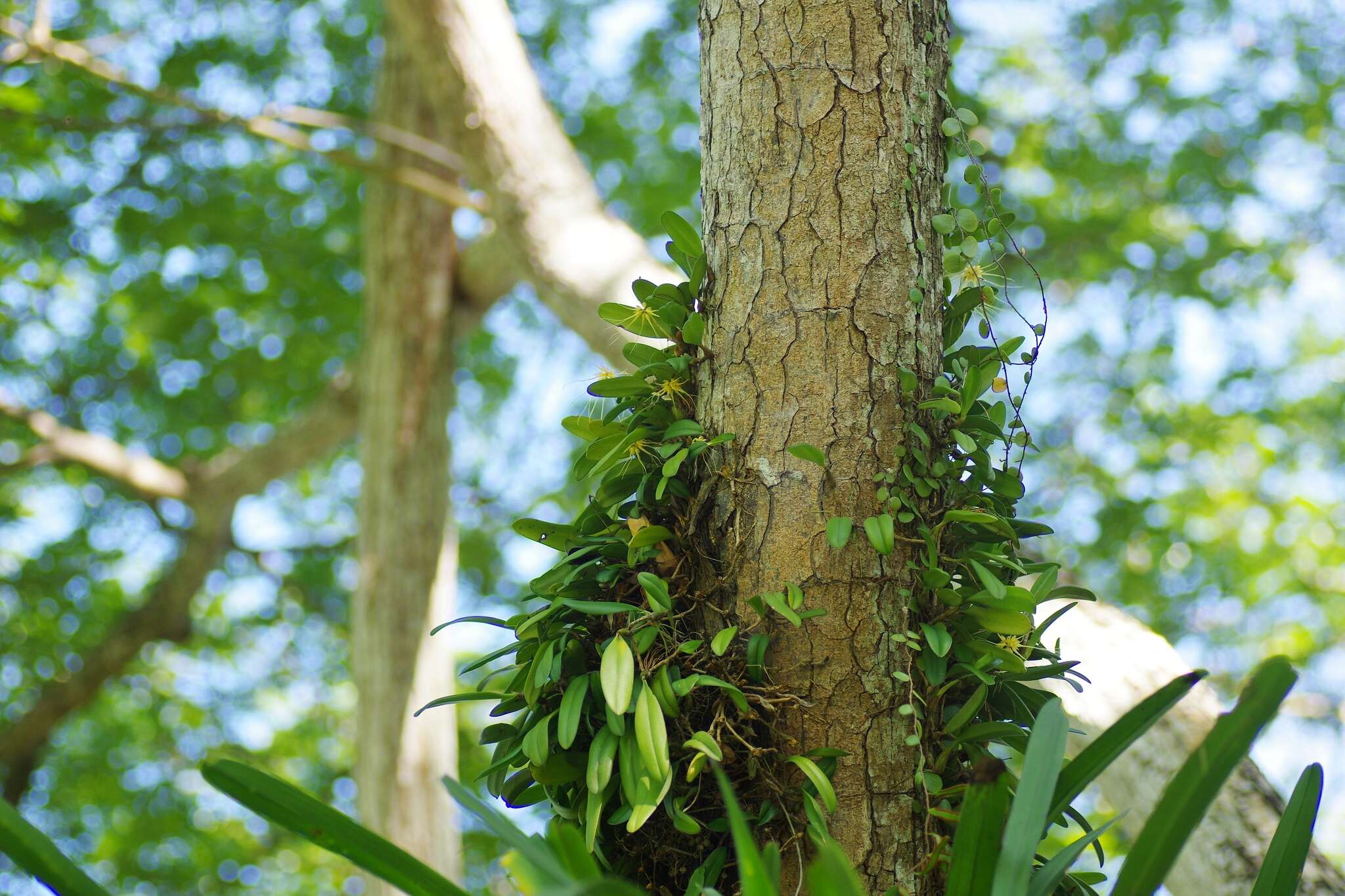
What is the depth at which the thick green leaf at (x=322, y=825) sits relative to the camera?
78cm

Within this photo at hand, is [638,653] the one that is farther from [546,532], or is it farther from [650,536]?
[546,532]

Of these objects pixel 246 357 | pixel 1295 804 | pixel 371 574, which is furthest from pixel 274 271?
pixel 1295 804

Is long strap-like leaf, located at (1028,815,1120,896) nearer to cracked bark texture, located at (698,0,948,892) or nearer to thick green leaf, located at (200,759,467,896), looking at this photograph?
cracked bark texture, located at (698,0,948,892)

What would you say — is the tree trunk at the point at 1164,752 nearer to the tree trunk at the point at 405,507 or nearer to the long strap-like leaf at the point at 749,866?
the long strap-like leaf at the point at 749,866

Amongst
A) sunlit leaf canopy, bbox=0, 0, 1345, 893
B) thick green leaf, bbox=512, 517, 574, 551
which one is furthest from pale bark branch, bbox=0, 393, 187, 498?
thick green leaf, bbox=512, 517, 574, 551

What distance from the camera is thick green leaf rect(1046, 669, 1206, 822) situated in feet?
2.62

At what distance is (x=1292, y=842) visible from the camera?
0.90m

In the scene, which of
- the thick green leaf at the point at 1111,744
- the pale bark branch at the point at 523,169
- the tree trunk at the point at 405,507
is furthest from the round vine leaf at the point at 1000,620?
the tree trunk at the point at 405,507

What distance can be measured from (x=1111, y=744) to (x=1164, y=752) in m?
1.25

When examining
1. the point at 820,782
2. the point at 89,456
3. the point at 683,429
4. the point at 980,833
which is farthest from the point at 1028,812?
the point at 89,456

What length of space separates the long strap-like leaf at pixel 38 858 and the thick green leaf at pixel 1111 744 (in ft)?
2.42

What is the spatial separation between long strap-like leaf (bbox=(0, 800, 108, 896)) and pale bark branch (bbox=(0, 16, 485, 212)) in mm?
2429

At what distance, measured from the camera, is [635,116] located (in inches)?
189

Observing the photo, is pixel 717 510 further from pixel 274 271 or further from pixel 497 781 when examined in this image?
pixel 274 271
